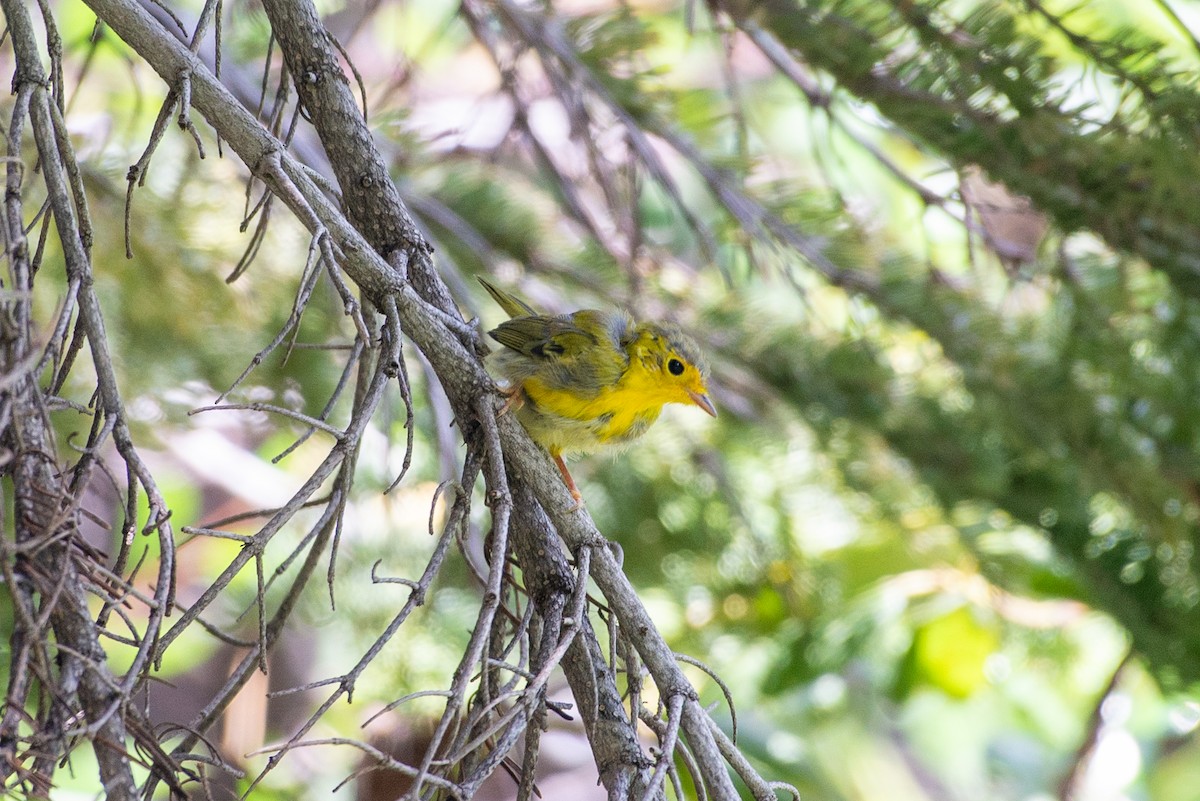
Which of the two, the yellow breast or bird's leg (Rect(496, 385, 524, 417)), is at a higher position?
bird's leg (Rect(496, 385, 524, 417))

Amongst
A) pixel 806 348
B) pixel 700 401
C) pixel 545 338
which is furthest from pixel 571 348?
pixel 806 348

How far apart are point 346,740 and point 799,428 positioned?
3.04 m

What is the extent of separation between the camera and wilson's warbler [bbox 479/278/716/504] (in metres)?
2.58

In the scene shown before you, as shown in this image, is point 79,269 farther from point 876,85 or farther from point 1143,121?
point 1143,121

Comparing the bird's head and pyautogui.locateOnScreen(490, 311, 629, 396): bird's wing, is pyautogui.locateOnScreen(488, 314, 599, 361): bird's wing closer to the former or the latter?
pyautogui.locateOnScreen(490, 311, 629, 396): bird's wing

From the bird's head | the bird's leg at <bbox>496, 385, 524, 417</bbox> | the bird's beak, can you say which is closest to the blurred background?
the bird's leg at <bbox>496, 385, 524, 417</bbox>

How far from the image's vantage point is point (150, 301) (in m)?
3.30

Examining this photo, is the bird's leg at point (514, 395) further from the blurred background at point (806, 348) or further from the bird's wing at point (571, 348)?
the blurred background at point (806, 348)

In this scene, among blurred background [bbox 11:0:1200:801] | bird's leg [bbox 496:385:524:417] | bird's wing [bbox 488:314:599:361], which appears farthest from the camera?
bird's wing [bbox 488:314:599:361]

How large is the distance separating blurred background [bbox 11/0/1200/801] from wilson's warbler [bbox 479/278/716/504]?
222 mm

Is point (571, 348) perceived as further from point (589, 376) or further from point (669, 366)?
point (669, 366)

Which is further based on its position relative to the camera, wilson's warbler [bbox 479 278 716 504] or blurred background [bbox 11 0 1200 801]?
wilson's warbler [bbox 479 278 716 504]

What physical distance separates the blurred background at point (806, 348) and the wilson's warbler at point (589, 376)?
22cm

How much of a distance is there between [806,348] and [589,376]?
3.92 feet
